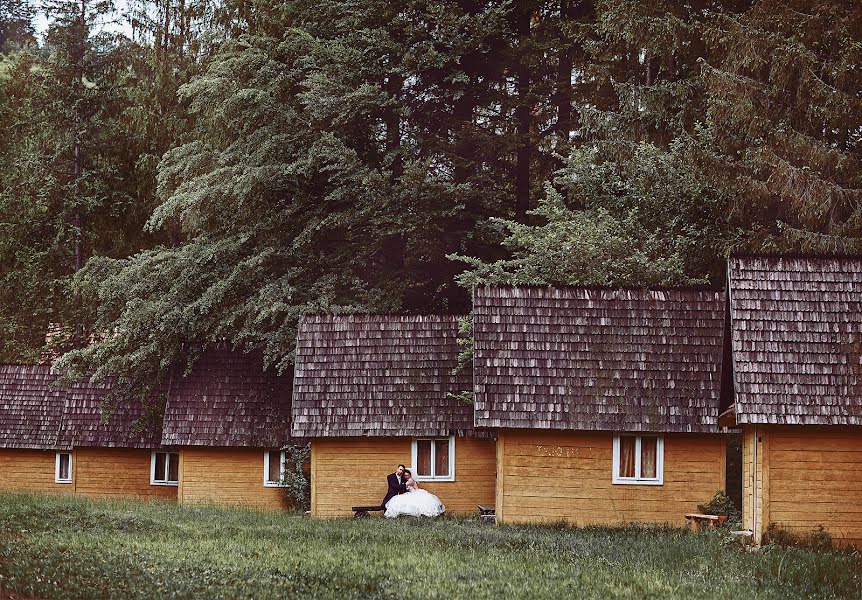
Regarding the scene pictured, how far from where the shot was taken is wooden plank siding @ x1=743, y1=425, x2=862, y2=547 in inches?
973

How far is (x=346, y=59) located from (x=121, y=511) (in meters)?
19.3

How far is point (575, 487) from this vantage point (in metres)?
30.2

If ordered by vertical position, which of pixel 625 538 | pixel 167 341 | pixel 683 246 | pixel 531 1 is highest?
pixel 531 1

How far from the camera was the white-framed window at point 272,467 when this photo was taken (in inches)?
1585

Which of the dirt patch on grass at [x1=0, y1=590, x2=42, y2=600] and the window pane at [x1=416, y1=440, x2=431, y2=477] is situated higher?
the window pane at [x1=416, y1=440, x2=431, y2=477]

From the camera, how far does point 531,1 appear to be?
48094mm

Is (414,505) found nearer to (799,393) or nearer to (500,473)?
(500,473)

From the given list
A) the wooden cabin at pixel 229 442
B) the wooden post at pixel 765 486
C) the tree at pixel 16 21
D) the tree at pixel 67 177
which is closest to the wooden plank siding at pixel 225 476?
the wooden cabin at pixel 229 442

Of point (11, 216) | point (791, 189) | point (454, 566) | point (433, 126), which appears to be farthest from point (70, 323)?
point (454, 566)

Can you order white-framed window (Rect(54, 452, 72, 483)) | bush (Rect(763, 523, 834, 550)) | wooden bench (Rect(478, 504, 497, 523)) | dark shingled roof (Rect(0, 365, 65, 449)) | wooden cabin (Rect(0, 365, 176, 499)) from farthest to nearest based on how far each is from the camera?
white-framed window (Rect(54, 452, 72, 483)) < dark shingled roof (Rect(0, 365, 65, 449)) < wooden cabin (Rect(0, 365, 176, 499)) < wooden bench (Rect(478, 504, 497, 523)) < bush (Rect(763, 523, 834, 550))

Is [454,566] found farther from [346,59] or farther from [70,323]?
[70,323]

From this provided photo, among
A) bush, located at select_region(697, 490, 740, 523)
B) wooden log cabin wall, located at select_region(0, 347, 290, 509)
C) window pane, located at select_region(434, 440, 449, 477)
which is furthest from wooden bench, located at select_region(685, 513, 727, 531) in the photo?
wooden log cabin wall, located at select_region(0, 347, 290, 509)

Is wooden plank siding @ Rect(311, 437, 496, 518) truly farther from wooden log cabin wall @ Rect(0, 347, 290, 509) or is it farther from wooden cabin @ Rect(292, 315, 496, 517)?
wooden log cabin wall @ Rect(0, 347, 290, 509)

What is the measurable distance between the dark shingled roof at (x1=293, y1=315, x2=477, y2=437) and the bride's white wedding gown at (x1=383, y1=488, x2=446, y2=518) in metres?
1.91
